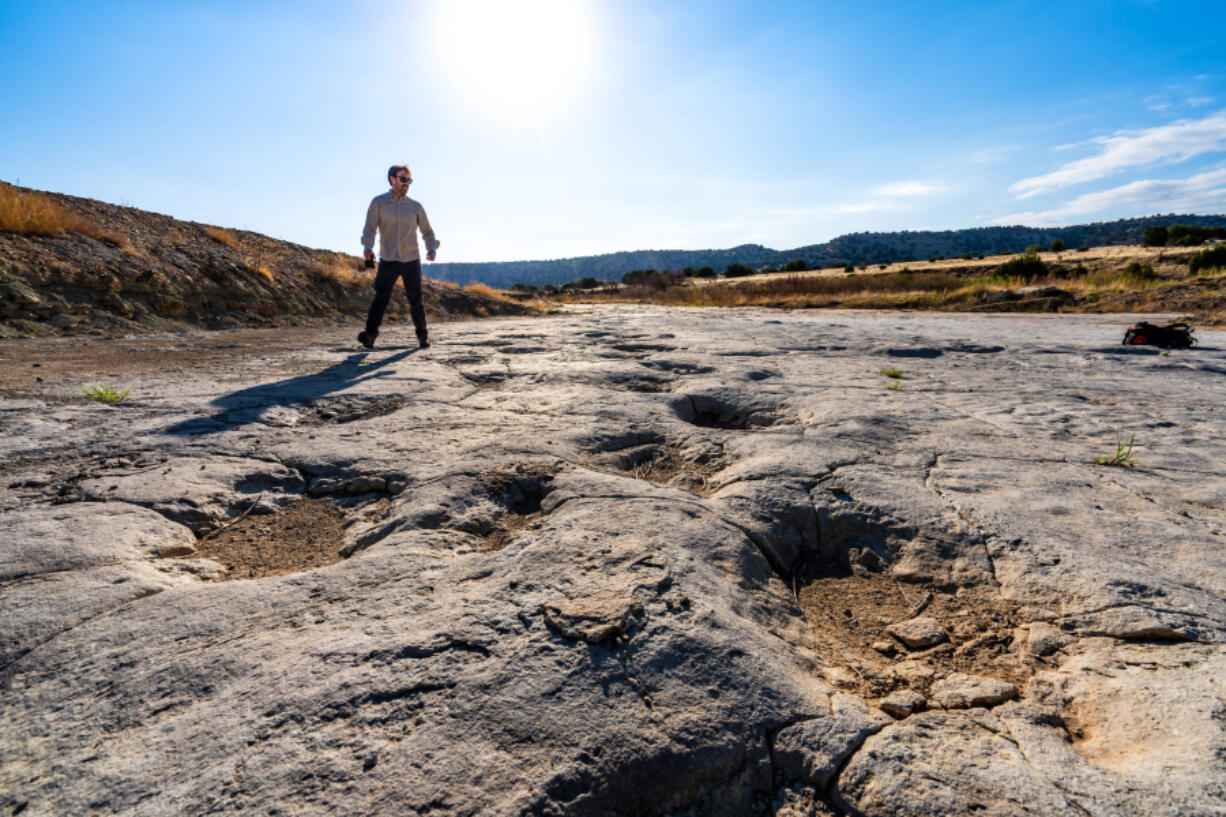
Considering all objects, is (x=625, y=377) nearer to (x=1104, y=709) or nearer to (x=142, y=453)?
(x=142, y=453)

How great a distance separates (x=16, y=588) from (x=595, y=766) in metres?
1.50

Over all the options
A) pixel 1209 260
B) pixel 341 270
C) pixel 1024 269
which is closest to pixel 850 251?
pixel 1024 269

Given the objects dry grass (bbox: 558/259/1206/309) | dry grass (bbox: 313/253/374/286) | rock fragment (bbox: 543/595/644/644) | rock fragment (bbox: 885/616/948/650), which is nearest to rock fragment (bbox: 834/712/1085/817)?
rock fragment (bbox: 885/616/948/650)

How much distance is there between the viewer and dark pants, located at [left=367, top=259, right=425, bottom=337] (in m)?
5.61

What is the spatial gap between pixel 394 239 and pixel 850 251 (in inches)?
3294

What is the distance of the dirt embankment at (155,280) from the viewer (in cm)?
622

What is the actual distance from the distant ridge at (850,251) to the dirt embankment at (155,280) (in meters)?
43.7

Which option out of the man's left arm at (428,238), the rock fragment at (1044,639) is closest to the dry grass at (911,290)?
the man's left arm at (428,238)

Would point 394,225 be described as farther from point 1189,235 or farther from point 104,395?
point 1189,235

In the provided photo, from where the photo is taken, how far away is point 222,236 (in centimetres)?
1030

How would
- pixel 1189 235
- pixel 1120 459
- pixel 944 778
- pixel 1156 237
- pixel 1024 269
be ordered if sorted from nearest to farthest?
pixel 944 778
pixel 1120 459
pixel 1024 269
pixel 1189 235
pixel 1156 237

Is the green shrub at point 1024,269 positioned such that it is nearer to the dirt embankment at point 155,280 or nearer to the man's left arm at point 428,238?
the dirt embankment at point 155,280

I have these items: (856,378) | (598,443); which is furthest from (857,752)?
(856,378)

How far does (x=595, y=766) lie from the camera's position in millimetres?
943
